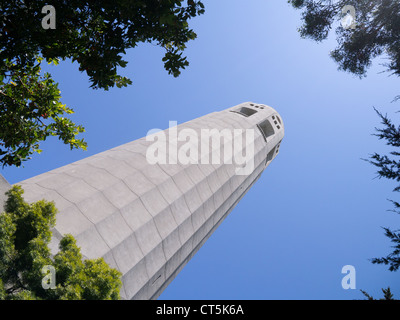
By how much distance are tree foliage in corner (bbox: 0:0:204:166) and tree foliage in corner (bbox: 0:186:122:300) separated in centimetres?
376

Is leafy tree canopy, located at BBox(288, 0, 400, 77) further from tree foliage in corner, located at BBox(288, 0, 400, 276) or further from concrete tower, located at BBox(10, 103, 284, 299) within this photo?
concrete tower, located at BBox(10, 103, 284, 299)

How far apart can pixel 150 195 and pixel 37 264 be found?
10.9 m

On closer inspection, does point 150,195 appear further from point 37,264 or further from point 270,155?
point 270,155

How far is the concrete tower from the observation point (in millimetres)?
14828

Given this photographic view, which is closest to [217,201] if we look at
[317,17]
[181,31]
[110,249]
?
[110,249]

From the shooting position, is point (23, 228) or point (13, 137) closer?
point (23, 228)

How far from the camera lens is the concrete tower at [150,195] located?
48.6ft

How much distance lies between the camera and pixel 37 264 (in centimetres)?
755

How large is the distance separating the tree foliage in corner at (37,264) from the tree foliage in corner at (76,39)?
12.4 ft

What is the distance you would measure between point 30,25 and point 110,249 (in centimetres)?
1094

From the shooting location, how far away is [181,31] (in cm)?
945

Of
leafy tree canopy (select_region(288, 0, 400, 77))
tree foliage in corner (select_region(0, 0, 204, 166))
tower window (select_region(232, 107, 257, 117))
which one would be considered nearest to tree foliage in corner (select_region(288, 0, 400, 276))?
leafy tree canopy (select_region(288, 0, 400, 77))
